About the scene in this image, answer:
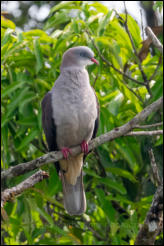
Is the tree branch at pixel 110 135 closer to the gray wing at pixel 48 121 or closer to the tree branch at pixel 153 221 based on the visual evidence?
the tree branch at pixel 153 221

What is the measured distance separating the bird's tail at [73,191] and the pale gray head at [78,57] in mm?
661

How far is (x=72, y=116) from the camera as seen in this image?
3256 millimetres

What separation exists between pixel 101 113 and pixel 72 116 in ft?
1.37

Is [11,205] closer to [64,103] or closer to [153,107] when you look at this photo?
[64,103]

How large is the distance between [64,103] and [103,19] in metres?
0.79

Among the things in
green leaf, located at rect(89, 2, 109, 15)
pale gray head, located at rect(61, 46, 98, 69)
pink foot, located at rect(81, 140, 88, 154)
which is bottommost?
pink foot, located at rect(81, 140, 88, 154)

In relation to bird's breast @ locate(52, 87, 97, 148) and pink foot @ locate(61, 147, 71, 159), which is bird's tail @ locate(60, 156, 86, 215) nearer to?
pink foot @ locate(61, 147, 71, 159)

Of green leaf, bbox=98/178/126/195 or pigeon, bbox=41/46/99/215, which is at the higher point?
pigeon, bbox=41/46/99/215

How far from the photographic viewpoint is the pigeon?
3256mm

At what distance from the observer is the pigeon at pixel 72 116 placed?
326 centimetres

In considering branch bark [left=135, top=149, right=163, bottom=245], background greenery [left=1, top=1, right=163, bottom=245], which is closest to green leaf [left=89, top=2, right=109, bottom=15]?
background greenery [left=1, top=1, right=163, bottom=245]

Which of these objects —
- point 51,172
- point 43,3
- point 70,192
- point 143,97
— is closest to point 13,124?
point 51,172

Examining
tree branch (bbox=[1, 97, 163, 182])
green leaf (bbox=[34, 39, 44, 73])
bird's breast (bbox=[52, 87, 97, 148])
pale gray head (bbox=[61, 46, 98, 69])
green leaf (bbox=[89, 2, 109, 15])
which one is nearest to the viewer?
tree branch (bbox=[1, 97, 163, 182])

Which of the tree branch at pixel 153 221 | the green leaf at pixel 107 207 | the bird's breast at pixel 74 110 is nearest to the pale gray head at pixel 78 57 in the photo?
the bird's breast at pixel 74 110
